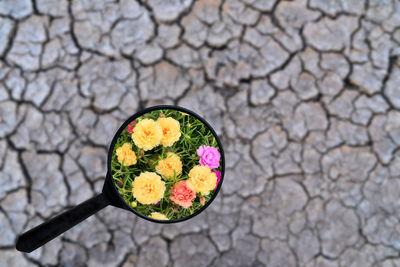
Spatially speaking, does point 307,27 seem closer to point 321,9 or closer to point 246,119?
point 321,9

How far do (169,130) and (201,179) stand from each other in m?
0.19

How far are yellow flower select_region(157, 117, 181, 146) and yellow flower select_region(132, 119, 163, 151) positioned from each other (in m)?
0.02

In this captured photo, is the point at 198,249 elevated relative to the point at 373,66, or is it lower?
lower

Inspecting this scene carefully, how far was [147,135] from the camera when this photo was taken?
1.15m

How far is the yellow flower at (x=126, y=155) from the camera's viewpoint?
3.86 feet

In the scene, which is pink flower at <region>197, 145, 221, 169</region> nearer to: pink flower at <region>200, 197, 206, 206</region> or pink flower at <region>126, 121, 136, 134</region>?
pink flower at <region>200, 197, 206, 206</region>

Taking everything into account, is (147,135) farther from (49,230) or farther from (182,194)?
(49,230)

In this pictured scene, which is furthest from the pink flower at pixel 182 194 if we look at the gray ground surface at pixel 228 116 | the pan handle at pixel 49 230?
the gray ground surface at pixel 228 116

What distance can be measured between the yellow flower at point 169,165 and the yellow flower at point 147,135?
0.06 metres

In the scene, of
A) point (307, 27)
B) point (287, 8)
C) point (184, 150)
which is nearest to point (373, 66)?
point (307, 27)

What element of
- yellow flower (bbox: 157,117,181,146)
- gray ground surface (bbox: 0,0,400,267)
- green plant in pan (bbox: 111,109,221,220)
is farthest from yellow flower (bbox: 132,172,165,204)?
gray ground surface (bbox: 0,0,400,267)

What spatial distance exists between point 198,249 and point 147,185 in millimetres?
880

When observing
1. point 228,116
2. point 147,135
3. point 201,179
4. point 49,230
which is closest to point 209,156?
point 201,179

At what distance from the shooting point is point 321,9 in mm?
2023
